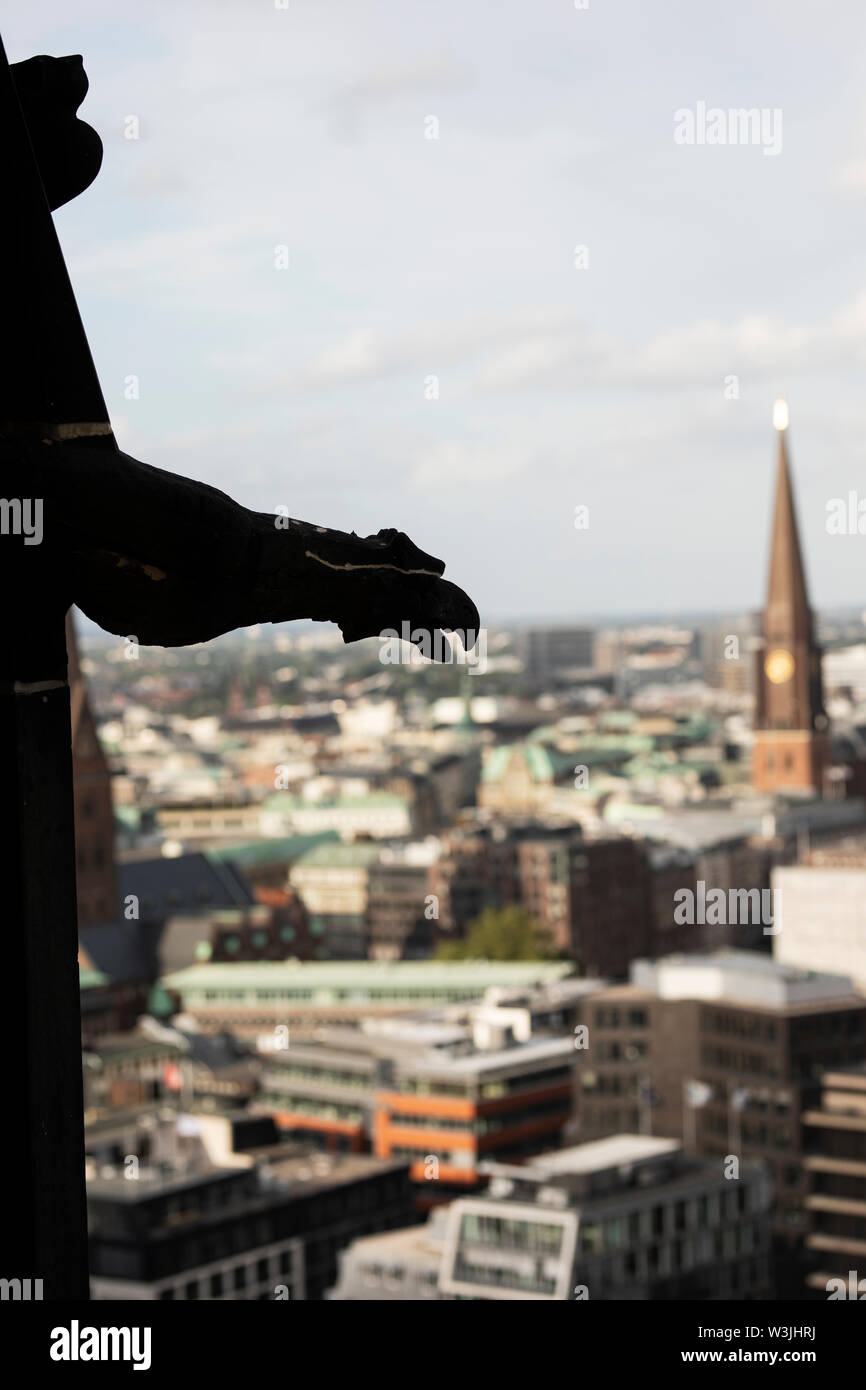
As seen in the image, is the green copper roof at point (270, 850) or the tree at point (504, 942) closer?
the tree at point (504, 942)

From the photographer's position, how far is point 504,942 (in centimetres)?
5872

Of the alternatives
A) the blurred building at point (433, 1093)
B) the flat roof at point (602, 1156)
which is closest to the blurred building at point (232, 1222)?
the flat roof at point (602, 1156)

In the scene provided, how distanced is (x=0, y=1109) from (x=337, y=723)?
148904 mm

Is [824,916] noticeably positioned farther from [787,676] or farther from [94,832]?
[787,676]

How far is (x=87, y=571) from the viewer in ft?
7.09

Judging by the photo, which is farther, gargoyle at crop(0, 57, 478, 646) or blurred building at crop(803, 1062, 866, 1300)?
blurred building at crop(803, 1062, 866, 1300)

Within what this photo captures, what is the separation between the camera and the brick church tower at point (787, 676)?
257 feet

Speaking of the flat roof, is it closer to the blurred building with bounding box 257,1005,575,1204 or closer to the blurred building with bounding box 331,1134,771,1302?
the blurred building with bounding box 331,1134,771,1302

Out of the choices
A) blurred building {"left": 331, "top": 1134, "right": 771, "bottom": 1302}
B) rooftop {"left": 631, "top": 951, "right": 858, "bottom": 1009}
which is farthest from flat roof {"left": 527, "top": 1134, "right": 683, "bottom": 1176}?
rooftop {"left": 631, "top": 951, "right": 858, "bottom": 1009}

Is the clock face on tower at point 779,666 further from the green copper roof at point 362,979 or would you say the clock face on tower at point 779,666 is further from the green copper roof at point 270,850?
the green copper roof at point 362,979

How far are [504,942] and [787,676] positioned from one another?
26141 millimetres

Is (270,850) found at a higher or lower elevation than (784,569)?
lower

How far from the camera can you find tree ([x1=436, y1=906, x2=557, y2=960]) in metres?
58.4

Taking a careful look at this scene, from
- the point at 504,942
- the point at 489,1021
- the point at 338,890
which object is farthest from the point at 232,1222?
the point at 338,890
